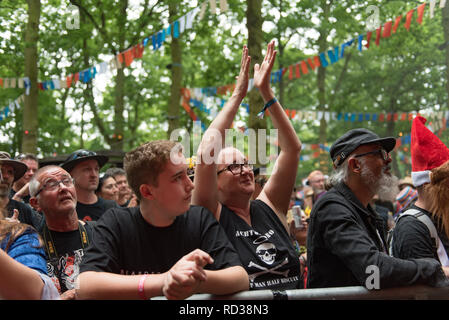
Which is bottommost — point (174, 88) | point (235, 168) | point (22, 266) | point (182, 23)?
point (22, 266)

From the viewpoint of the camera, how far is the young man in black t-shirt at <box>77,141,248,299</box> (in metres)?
2.19

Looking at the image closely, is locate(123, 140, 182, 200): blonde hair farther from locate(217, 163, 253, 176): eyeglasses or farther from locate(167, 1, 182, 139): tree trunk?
locate(167, 1, 182, 139): tree trunk

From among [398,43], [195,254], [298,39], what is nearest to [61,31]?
[298,39]

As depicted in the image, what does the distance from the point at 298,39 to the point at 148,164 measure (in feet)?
57.6

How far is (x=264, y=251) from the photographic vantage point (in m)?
2.91

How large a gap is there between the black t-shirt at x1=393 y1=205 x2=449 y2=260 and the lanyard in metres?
2.17

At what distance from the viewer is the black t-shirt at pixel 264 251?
284 cm

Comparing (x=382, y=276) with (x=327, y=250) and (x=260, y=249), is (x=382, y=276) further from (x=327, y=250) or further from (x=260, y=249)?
Result: (x=260, y=249)

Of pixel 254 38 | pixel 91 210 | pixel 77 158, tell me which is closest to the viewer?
pixel 77 158

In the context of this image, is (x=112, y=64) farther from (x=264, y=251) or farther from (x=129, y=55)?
(x=264, y=251)

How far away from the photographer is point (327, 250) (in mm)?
2939

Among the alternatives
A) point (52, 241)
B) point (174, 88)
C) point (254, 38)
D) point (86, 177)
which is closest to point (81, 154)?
point (86, 177)

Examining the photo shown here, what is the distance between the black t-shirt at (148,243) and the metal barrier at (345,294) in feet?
0.63

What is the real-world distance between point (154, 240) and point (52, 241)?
1319 millimetres
